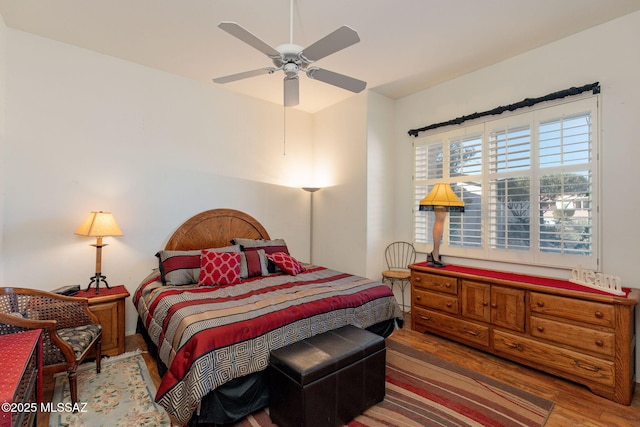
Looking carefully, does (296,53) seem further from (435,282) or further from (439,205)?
(435,282)

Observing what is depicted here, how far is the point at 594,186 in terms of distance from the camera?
2.64m

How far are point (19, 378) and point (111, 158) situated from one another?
253cm

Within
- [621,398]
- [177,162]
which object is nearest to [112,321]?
[177,162]

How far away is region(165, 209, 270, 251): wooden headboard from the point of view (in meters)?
3.55

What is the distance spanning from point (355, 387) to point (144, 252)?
8.83 feet

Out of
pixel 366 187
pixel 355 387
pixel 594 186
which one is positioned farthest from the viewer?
pixel 366 187

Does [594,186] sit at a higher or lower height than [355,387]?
higher

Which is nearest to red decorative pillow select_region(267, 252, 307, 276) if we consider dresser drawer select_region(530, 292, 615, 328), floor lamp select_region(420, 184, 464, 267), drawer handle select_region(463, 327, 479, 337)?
floor lamp select_region(420, 184, 464, 267)

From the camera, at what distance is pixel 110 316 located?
271cm

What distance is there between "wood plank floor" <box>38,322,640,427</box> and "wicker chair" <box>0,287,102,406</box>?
14.0 inches

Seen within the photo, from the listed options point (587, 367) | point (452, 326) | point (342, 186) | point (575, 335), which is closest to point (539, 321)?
point (575, 335)

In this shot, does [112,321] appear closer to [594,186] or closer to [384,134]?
[384,134]

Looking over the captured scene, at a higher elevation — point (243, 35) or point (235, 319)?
point (243, 35)

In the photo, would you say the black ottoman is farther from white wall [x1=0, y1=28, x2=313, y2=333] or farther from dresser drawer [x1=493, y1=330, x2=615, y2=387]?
white wall [x1=0, y1=28, x2=313, y2=333]
